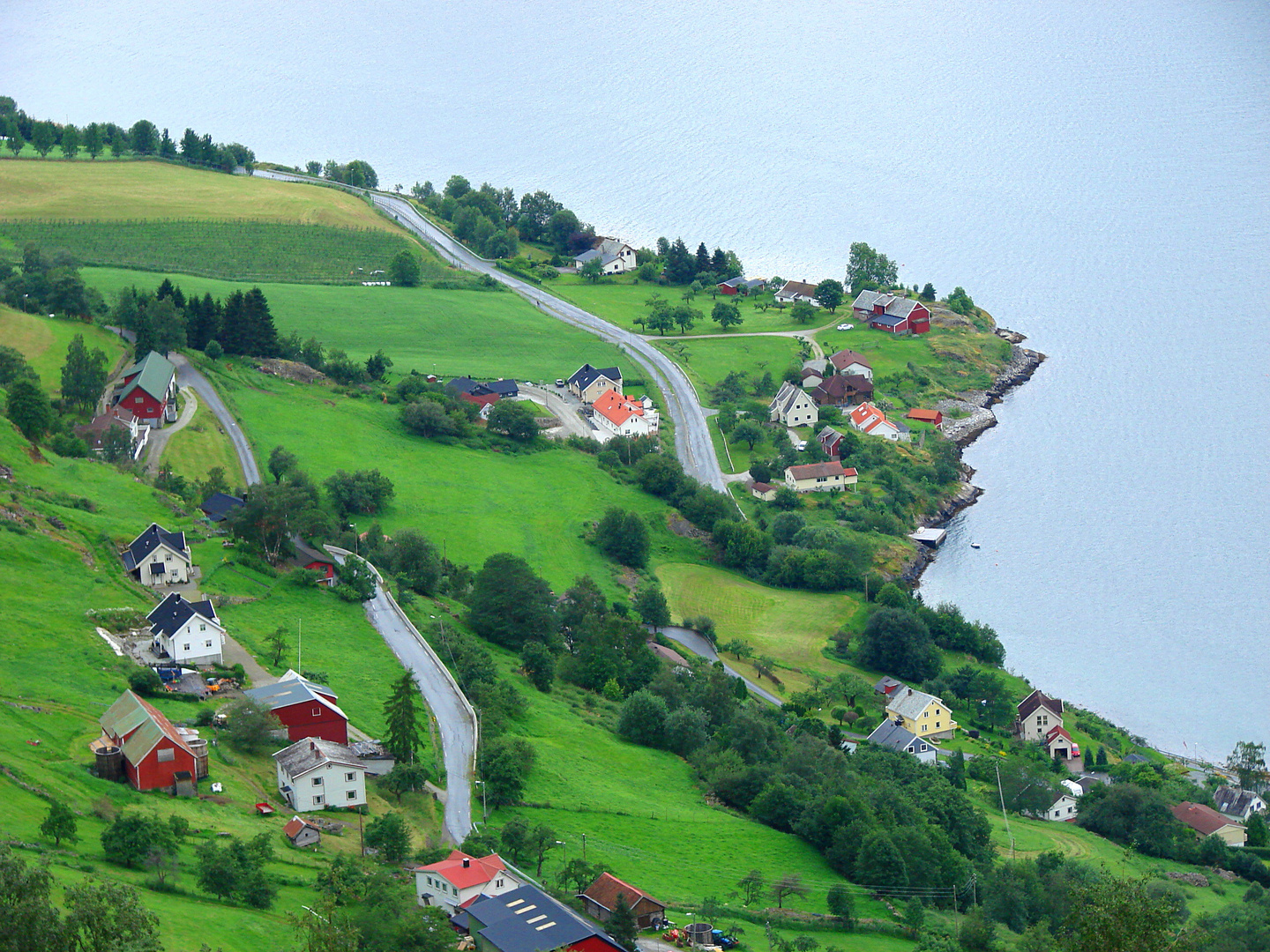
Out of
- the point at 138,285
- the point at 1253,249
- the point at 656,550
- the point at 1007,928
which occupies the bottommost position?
the point at 1007,928

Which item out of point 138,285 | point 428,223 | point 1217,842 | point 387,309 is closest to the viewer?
point 1217,842

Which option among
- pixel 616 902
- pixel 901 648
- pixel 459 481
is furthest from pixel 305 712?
pixel 459 481

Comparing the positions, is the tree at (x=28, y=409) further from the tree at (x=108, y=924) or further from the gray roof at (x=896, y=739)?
the tree at (x=108, y=924)

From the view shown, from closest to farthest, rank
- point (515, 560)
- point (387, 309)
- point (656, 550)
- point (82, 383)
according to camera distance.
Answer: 1. point (515, 560)
2. point (82, 383)
3. point (656, 550)
4. point (387, 309)

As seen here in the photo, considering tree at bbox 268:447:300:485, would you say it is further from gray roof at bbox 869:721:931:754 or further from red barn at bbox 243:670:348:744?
gray roof at bbox 869:721:931:754

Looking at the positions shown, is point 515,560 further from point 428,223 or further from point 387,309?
point 428,223

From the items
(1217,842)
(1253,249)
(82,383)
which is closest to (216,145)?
(82,383)

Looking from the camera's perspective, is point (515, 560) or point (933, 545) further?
point (933, 545)

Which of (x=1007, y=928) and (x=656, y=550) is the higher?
(x=656, y=550)
